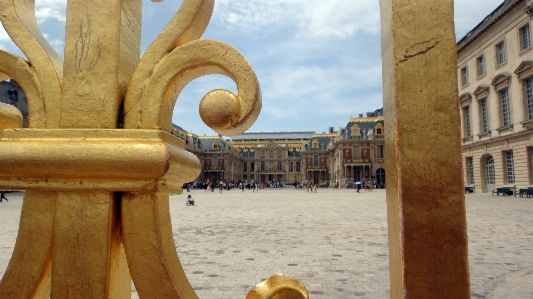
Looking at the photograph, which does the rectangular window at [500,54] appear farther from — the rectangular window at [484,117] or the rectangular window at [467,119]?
the rectangular window at [467,119]

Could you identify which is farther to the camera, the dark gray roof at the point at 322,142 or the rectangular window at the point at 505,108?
the dark gray roof at the point at 322,142

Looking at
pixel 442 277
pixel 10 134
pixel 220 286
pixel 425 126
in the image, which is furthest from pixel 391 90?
pixel 220 286

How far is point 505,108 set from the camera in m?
25.7

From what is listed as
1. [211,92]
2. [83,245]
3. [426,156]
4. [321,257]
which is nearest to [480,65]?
[321,257]

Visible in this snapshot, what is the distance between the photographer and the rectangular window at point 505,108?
82.4 ft

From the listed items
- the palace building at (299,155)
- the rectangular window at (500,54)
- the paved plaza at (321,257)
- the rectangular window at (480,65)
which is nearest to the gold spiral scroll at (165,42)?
the paved plaza at (321,257)

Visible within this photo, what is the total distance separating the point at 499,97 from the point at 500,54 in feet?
10.5

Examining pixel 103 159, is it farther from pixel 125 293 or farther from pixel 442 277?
pixel 442 277

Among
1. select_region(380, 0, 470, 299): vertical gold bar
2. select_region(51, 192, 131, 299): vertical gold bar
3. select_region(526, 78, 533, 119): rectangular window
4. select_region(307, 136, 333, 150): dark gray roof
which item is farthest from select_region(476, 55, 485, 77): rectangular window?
select_region(307, 136, 333, 150): dark gray roof

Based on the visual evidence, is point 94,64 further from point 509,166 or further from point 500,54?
point 500,54

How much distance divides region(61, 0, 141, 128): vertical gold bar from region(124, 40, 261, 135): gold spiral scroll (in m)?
0.07

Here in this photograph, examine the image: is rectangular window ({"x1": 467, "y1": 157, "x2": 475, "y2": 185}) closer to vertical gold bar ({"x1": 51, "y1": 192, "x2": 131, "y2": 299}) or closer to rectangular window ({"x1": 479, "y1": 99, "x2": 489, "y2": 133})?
rectangular window ({"x1": 479, "y1": 99, "x2": 489, "y2": 133})

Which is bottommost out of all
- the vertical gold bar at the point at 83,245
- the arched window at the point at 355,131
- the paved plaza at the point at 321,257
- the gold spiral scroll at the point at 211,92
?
the paved plaza at the point at 321,257

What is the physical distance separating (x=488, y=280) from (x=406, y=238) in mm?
4522
